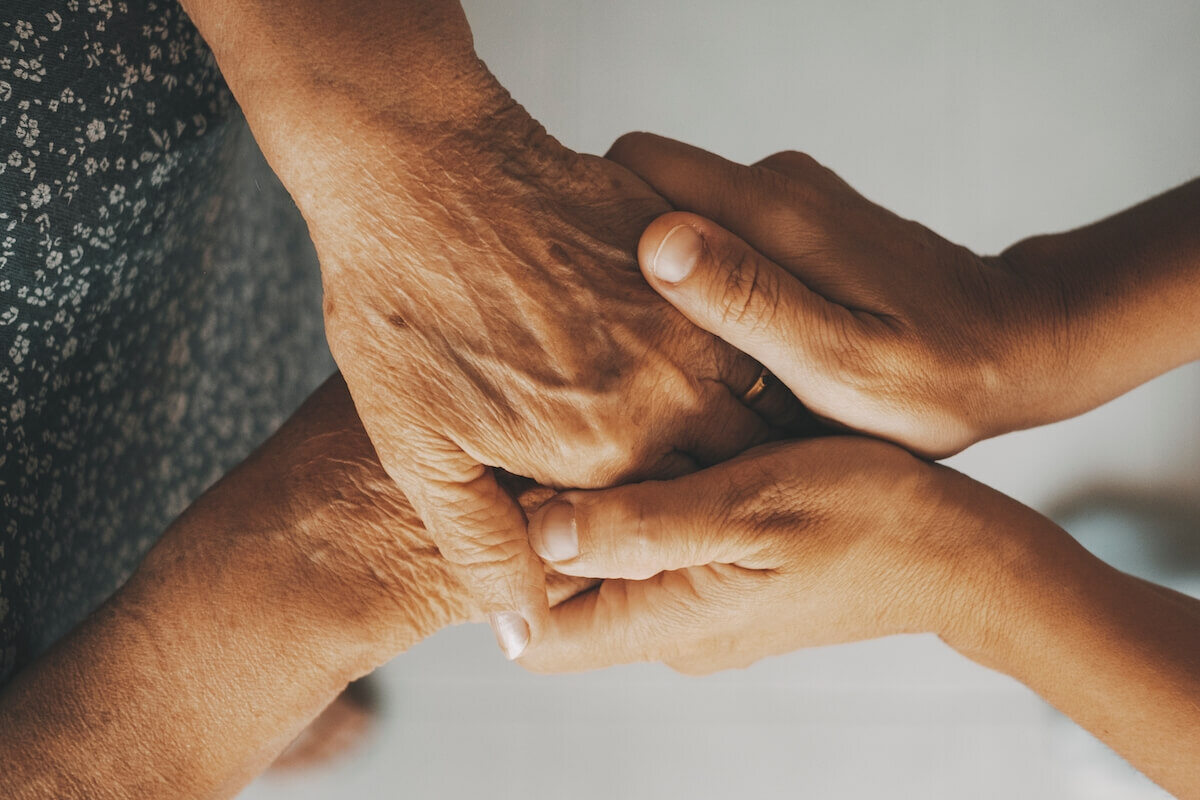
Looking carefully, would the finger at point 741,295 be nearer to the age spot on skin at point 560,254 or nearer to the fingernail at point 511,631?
the age spot on skin at point 560,254

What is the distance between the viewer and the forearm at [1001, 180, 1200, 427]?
855 mm

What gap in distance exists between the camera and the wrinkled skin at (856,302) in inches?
30.8

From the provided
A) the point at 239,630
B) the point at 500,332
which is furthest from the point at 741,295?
the point at 239,630

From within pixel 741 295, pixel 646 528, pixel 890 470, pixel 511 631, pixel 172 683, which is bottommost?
pixel 172 683

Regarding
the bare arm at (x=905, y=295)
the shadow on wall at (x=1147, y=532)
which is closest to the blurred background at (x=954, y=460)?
the shadow on wall at (x=1147, y=532)

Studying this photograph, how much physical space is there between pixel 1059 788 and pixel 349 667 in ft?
4.01

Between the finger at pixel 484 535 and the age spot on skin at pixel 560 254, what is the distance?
0.22m

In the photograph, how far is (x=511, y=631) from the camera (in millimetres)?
843

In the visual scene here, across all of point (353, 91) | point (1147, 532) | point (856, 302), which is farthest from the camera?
point (1147, 532)

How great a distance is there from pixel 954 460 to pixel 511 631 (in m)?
0.95

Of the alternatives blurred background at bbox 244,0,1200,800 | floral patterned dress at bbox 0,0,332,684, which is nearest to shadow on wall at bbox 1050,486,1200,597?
blurred background at bbox 244,0,1200,800

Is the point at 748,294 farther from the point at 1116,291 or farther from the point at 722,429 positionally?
the point at 1116,291

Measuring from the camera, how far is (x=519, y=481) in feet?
2.92

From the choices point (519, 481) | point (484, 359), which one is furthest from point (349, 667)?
point (484, 359)
